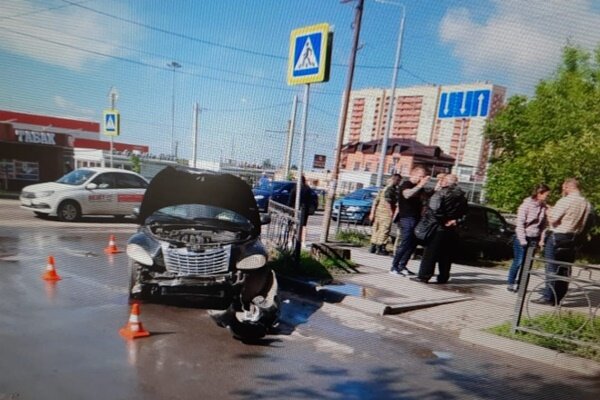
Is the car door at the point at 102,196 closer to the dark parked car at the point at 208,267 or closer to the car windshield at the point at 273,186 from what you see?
the car windshield at the point at 273,186

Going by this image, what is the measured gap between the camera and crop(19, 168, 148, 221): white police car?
9.70 m

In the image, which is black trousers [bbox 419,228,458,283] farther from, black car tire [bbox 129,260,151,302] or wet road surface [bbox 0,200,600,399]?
black car tire [bbox 129,260,151,302]

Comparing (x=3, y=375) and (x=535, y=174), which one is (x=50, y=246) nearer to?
(x=3, y=375)

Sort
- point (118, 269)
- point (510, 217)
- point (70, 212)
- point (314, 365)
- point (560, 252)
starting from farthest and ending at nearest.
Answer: point (70, 212), point (510, 217), point (118, 269), point (560, 252), point (314, 365)

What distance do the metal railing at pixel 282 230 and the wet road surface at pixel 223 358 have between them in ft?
4.11

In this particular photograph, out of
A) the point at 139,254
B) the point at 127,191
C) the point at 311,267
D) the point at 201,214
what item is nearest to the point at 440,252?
the point at 311,267

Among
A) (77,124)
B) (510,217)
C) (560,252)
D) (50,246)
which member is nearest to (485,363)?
(560,252)

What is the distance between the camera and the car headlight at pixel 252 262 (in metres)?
4.33

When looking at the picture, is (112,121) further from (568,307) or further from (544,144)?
(568,307)

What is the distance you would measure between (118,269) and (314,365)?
3809 millimetres

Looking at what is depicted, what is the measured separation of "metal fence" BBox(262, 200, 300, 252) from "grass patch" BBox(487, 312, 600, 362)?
9.32 ft

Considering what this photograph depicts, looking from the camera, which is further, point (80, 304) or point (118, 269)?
point (118, 269)

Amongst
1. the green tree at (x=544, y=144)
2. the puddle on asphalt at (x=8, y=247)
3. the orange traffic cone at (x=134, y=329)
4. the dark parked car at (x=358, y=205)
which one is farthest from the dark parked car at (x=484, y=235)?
the puddle on asphalt at (x=8, y=247)

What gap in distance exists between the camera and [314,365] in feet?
10.9
